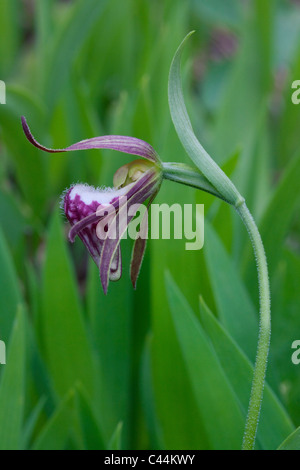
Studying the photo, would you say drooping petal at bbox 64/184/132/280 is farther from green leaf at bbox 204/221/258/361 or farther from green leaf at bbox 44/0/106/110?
green leaf at bbox 44/0/106/110

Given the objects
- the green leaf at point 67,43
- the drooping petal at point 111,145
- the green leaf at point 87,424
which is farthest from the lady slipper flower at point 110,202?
the green leaf at point 67,43

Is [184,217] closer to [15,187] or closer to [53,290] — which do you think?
[53,290]

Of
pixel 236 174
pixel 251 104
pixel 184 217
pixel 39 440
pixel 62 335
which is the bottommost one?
pixel 39 440

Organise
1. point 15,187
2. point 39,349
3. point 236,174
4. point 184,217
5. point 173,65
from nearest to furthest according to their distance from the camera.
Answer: point 173,65, point 184,217, point 39,349, point 236,174, point 15,187

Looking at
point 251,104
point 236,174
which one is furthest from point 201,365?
point 251,104

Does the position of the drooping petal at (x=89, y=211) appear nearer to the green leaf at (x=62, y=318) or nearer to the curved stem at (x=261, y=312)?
the curved stem at (x=261, y=312)
